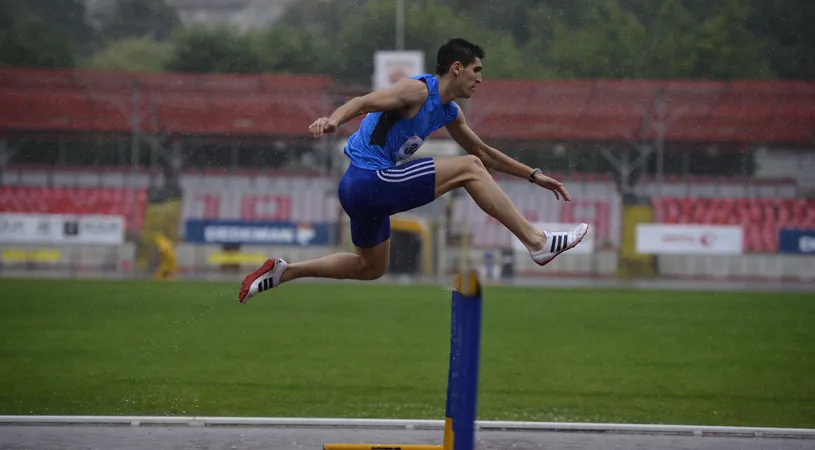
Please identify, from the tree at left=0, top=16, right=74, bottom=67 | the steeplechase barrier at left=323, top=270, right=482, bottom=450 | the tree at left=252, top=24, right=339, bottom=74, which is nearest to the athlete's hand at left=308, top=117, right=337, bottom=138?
the steeplechase barrier at left=323, top=270, right=482, bottom=450

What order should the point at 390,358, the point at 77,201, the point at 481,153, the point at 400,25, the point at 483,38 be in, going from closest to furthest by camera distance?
the point at 481,153
the point at 390,358
the point at 483,38
the point at 77,201
the point at 400,25

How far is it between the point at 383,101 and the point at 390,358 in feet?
20.3

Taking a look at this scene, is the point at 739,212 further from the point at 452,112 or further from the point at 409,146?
the point at 409,146

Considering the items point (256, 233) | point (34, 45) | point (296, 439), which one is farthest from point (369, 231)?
point (34, 45)

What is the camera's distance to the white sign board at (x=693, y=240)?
2656 cm

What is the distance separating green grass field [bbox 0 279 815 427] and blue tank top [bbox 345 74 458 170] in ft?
8.85

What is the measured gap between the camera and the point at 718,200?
29234 millimetres

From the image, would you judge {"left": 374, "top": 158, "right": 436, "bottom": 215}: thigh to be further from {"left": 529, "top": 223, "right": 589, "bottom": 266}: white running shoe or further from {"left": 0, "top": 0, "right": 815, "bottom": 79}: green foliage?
{"left": 0, "top": 0, "right": 815, "bottom": 79}: green foliage

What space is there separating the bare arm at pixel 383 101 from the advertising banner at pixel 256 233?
21.7 metres

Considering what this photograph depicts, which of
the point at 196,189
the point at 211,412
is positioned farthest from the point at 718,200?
the point at 211,412

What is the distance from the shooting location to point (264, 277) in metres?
6.14

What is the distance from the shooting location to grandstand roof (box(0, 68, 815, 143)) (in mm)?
28969

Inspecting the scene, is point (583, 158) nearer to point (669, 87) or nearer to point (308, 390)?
point (669, 87)

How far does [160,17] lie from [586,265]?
1326 centimetres
